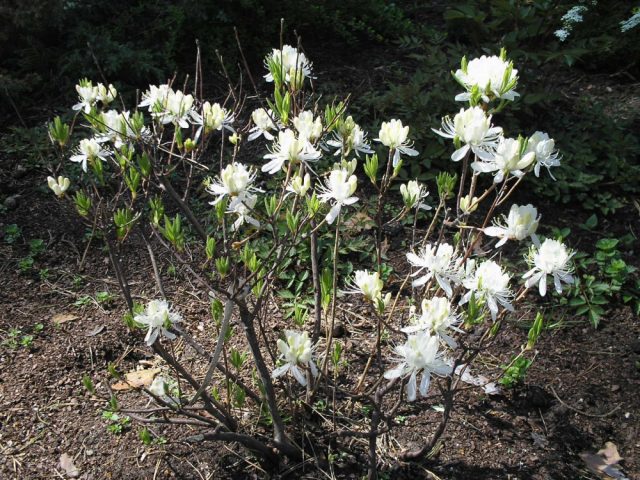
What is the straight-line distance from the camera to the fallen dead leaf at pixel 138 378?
2389 millimetres

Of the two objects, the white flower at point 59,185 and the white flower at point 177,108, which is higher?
the white flower at point 177,108

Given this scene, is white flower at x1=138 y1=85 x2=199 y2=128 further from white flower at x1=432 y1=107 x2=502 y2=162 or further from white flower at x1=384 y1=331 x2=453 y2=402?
white flower at x1=384 y1=331 x2=453 y2=402

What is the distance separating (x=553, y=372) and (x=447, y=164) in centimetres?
137

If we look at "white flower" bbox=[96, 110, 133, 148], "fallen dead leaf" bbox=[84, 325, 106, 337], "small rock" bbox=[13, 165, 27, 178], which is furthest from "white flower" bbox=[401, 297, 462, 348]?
"small rock" bbox=[13, 165, 27, 178]

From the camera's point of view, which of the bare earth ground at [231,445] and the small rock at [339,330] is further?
the small rock at [339,330]

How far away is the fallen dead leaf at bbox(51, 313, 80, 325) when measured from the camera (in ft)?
8.78

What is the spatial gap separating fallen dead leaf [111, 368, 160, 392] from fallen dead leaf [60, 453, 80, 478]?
1.13 ft

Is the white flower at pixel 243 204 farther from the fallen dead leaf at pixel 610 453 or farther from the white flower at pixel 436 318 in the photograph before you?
the fallen dead leaf at pixel 610 453

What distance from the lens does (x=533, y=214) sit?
1521mm

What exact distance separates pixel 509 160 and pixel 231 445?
134cm

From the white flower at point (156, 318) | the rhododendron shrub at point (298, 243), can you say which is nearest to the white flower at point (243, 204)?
the rhododendron shrub at point (298, 243)

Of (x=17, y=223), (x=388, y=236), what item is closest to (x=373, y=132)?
(x=388, y=236)

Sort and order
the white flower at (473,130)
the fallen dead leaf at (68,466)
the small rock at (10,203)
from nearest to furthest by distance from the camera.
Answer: the white flower at (473,130), the fallen dead leaf at (68,466), the small rock at (10,203)

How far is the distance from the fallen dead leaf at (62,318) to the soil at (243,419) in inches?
0.5
